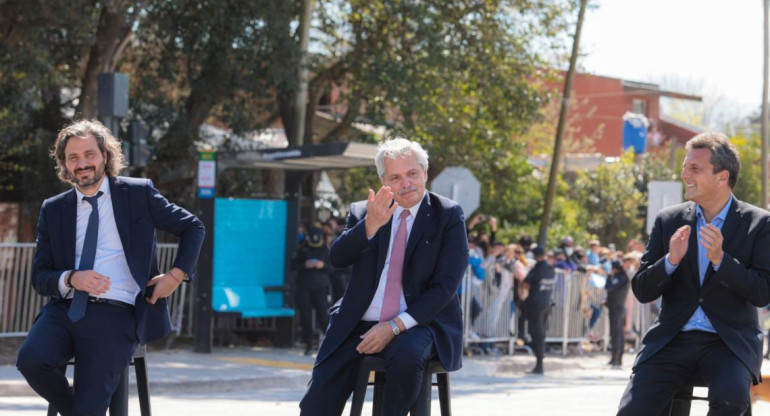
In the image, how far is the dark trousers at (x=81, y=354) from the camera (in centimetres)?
607

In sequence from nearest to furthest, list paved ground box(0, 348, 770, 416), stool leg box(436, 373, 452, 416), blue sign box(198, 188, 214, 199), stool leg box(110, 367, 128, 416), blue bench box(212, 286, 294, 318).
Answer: stool leg box(436, 373, 452, 416) < stool leg box(110, 367, 128, 416) < paved ground box(0, 348, 770, 416) < blue sign box(198, 188, 214, 199) < blue bench box(212, 286, 294, 318)

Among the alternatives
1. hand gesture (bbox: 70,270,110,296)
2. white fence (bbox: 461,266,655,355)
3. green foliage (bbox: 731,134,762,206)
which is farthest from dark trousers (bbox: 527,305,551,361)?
green foliage (bbox: 731,134,762,206)

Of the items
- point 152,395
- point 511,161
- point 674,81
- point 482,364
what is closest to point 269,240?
point 482,364

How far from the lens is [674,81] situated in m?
85.6

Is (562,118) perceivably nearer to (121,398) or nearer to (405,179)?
(405,179)

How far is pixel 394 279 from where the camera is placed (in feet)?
20.1

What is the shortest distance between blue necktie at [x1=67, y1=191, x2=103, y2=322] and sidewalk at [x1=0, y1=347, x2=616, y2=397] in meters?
6.41

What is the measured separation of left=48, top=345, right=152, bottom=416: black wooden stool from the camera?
639cm

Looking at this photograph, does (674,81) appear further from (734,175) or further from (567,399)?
(734,175)

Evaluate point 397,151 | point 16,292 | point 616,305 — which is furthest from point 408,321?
point 616,305

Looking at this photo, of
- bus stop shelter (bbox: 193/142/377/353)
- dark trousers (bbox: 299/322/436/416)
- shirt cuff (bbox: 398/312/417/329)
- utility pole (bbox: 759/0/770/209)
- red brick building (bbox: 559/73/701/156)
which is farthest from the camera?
red brick building (bbox: 559/73/701/156)

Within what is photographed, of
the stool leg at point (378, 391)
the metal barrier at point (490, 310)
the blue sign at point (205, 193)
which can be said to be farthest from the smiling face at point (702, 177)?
the metal barrier at point (490, 310)

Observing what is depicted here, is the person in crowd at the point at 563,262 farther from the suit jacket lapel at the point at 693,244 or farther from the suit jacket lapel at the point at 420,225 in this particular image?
the suit jacket lapel at the point at 420,225

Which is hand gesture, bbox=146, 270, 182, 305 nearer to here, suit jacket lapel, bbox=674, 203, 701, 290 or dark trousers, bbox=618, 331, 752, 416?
dark trousers, bbox=618, 331, 752, 416
